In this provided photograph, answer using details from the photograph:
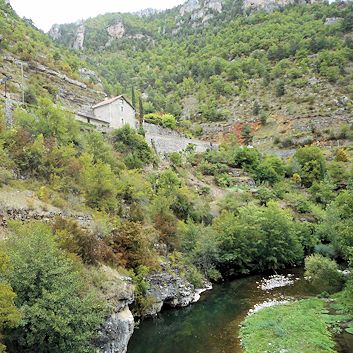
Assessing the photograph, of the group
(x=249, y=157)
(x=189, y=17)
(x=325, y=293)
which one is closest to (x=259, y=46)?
(x=189, y=17)

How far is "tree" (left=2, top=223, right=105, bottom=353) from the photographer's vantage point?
622 inches

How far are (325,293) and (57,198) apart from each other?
Answer: 67.6 ft

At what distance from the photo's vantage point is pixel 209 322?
92.5 feet

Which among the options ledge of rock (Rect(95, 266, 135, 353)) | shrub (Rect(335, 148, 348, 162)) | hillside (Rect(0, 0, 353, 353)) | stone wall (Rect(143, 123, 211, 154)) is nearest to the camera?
hillside (Rect(0, 0, 353, 353))

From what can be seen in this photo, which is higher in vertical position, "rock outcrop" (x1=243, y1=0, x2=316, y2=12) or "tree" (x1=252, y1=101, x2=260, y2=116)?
"rock outcrop" (x1=243, y1=0, x2=316, y2=12)

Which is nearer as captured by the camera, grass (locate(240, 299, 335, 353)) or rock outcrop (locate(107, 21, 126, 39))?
grass (locate(240, 299, 335, 353))

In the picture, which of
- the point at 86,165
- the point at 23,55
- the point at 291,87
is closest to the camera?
the point at 86,165

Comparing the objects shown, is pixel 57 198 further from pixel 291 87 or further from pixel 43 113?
pixel 291 87

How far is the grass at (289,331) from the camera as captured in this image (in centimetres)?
2212

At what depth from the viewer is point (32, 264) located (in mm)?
16578

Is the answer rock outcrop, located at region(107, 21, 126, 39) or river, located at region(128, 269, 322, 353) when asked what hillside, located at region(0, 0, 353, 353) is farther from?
rock outcrop, located at region(107, 21, 126, 39)

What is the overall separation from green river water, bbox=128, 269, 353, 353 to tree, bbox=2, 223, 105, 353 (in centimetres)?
686

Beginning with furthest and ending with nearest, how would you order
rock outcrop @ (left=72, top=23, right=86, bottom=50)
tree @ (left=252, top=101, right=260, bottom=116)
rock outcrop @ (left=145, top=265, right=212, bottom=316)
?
rock outcrop @ (left=72, top=23, right=86, bottom=50)
tree @ (left=252, top=101, right=260, bottom=116)
rock outcrop @ (left=145, top=265, right=212, bottom=316)

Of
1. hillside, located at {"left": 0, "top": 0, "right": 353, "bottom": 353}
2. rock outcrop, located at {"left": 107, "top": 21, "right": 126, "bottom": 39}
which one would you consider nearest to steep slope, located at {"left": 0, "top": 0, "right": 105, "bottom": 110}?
hillside, located at {"left": 0, "top": 0, "right": 353, "bottom": 353}
